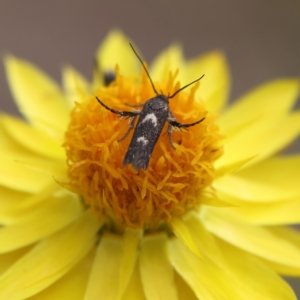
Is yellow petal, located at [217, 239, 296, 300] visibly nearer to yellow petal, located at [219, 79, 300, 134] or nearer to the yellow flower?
the yellow flower

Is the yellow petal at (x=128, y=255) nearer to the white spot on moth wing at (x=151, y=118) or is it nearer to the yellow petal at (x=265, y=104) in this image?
the white spot on moth wing at (x=151, y=118)

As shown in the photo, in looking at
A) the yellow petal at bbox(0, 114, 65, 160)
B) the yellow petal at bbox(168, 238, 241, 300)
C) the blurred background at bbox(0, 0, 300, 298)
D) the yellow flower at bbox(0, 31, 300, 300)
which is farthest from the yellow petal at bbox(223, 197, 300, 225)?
the blurred background at bbox(0, 0, 300, 298)

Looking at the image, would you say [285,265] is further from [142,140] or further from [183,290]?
[142,140]

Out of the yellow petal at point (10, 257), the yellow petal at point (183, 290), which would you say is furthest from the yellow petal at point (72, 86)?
the yellow petal at point (183, 290)

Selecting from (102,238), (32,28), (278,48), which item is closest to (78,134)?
(102,238)

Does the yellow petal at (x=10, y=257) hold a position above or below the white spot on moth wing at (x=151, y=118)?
below

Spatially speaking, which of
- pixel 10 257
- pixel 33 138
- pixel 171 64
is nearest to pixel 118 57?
pixel 171 64

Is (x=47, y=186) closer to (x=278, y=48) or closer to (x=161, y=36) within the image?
(x=161, y=36)
